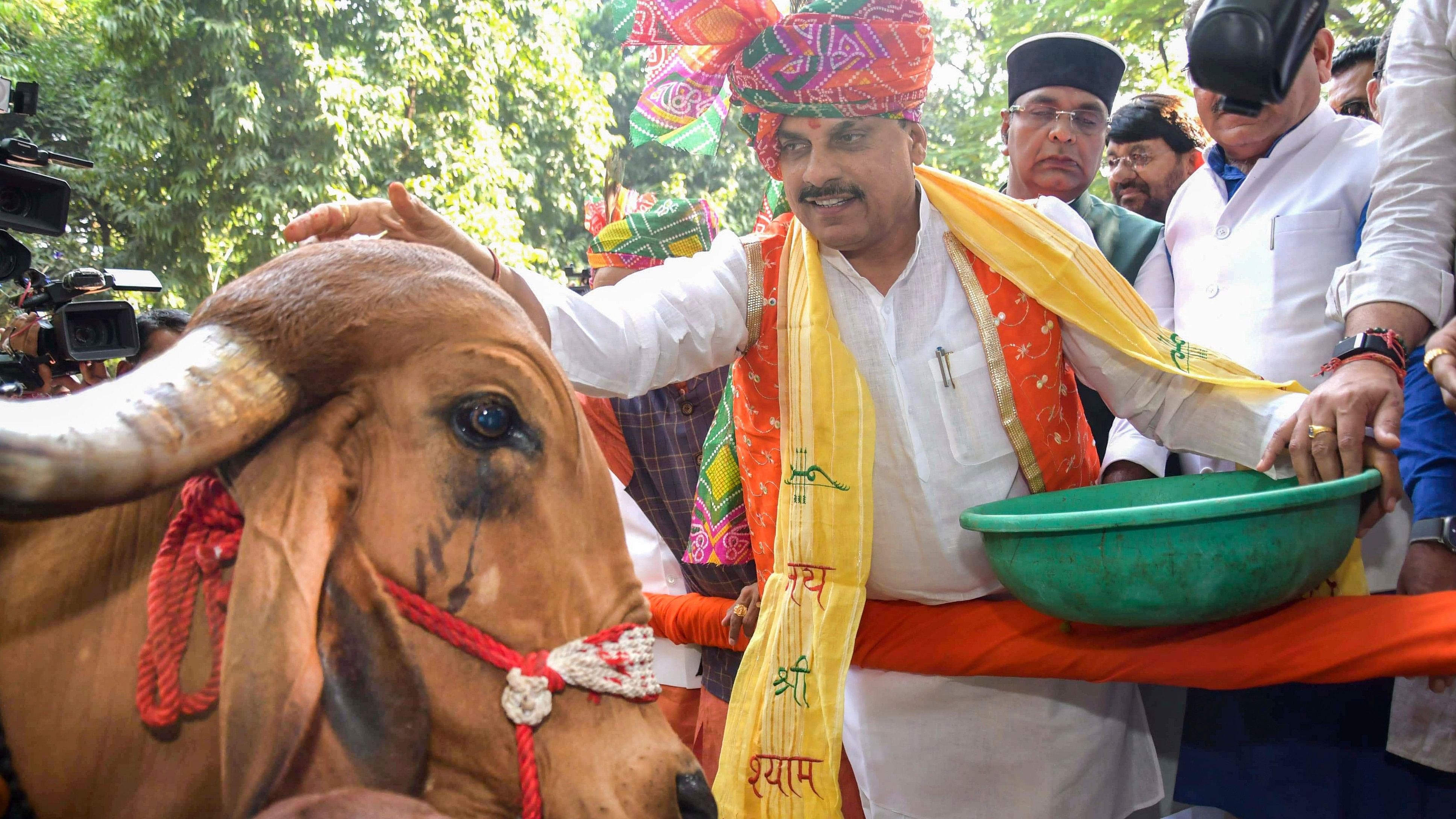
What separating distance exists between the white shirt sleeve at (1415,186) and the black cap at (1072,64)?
125cm

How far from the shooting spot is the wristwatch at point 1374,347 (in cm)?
220

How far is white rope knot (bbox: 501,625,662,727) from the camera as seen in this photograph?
128cm

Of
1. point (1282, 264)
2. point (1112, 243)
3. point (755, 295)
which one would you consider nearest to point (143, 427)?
point (755, 295)

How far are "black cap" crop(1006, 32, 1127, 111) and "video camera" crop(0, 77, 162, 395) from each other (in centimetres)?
307

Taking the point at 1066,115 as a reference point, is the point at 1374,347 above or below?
below

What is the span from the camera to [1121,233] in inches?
138

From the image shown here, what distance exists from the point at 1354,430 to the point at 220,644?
2.16m

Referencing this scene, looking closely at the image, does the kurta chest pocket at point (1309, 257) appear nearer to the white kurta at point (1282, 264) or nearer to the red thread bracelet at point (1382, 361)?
the white kurta at point (1282, 264)

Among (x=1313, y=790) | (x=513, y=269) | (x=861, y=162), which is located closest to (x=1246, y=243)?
(x=861, y=162)

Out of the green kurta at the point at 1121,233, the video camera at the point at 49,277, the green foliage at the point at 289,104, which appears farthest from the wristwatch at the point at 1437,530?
the green foliage at the point at 289,104

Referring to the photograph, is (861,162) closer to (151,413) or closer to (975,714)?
(975,714)

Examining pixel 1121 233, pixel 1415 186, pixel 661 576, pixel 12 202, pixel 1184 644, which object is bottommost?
pixel 661 576

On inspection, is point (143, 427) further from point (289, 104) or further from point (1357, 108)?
point (289, 104)

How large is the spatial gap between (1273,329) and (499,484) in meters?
2.35
